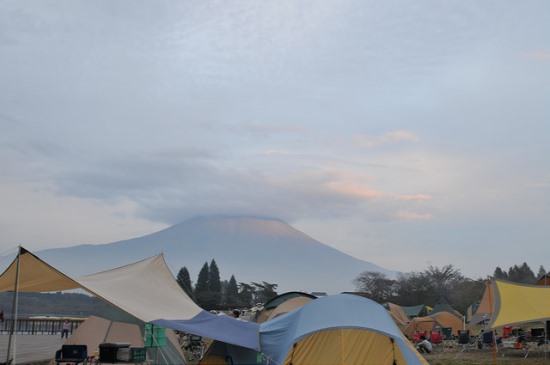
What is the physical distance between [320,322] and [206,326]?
2507mm

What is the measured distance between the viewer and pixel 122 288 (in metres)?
12.6

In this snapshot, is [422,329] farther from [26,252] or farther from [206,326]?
[26,252]

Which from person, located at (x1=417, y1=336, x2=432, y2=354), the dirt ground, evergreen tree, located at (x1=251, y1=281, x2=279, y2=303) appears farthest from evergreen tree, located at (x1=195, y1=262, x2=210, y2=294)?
the dirt ground

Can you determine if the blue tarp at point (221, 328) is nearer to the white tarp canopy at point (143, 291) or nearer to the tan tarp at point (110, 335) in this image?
the white tarp canopy at point (143, 291)

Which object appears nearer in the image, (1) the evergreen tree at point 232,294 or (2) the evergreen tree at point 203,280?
(1) the evergreen tree at point 232,294

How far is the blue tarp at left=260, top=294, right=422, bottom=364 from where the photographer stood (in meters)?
10.6

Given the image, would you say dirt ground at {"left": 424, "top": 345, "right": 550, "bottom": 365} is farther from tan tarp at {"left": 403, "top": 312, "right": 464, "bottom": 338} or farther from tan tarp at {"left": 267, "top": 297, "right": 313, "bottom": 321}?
tan tarp at {"left": 403, "top": 312, "right": 464, "bottom": 338}

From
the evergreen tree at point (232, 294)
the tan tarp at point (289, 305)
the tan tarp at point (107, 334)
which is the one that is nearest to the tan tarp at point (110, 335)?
the tan tarp at point (107, 334)

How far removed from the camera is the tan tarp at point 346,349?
35.3 feet

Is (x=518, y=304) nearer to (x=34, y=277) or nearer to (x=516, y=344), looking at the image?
(x=516, y=344)

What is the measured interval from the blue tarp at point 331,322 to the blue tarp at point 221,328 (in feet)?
1.05

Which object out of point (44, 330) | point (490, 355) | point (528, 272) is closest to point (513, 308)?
point (490, 355)

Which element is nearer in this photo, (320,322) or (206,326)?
(320,322)

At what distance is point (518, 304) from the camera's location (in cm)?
1736
